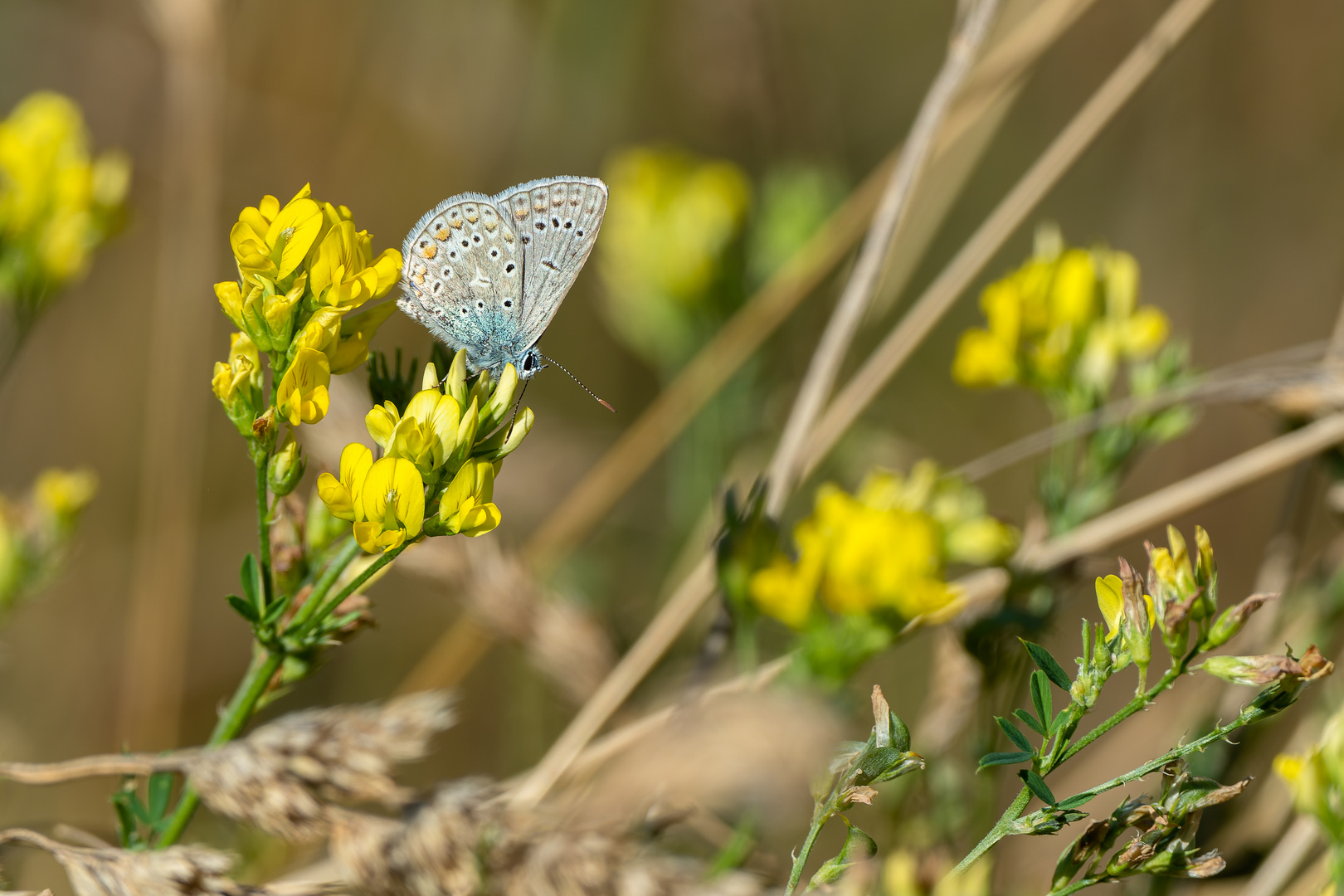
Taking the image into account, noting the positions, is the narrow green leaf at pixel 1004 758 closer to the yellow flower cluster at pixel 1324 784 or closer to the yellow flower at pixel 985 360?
the yellow flower cluster at pixel 1324 784

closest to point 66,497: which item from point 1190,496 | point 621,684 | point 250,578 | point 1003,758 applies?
point 250,578

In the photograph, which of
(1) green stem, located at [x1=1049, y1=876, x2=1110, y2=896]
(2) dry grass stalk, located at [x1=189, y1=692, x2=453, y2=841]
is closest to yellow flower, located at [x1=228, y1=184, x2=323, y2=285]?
(2) dry grass stalk, located at [x1=189, y1=692, x2=453, y2=841]

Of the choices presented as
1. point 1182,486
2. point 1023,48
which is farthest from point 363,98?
point 1182,486

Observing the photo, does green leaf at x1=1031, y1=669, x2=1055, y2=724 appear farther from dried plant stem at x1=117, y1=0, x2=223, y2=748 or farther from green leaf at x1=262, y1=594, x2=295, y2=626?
dried plant stem at x1=117, y1=0, x2=223, y2=748

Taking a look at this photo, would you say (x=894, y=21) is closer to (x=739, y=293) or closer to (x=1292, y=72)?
(x=1292, y=72)

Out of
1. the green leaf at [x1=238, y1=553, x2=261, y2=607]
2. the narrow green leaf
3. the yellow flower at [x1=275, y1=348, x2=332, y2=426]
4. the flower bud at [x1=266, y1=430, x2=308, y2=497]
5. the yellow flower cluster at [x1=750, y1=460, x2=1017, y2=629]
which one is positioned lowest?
the narrow green leaf

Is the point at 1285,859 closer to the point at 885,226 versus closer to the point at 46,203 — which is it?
the point at 885,226

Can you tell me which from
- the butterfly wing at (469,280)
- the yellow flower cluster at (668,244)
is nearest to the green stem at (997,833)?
the butterfly wing at (469,280)
